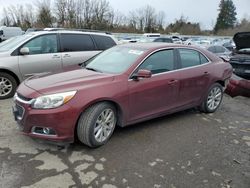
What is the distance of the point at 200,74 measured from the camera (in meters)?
5.47

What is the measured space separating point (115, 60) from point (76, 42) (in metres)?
3.11

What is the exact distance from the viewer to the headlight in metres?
3.67

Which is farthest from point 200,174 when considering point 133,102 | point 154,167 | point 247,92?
point 247,92

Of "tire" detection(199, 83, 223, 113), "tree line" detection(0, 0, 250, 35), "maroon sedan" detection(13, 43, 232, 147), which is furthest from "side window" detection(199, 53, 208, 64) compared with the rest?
"tree line" detection(0, 0, 250, 35)

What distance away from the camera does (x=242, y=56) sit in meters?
8.48

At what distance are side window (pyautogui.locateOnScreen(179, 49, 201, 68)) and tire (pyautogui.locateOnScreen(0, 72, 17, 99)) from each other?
156 inches

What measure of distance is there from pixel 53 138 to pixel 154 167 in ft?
4.62

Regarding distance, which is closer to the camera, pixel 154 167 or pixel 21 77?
pixel 154 167

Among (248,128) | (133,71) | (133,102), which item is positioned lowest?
(248,128)

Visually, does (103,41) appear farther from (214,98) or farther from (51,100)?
(51,100)

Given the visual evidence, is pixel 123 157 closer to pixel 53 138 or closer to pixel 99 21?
pixel 53 138

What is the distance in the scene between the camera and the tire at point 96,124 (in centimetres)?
385

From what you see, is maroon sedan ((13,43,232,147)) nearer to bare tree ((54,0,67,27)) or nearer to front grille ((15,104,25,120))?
front grille ((15,104,25,120))

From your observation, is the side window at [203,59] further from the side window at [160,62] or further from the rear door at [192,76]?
the side window at [160,62]
